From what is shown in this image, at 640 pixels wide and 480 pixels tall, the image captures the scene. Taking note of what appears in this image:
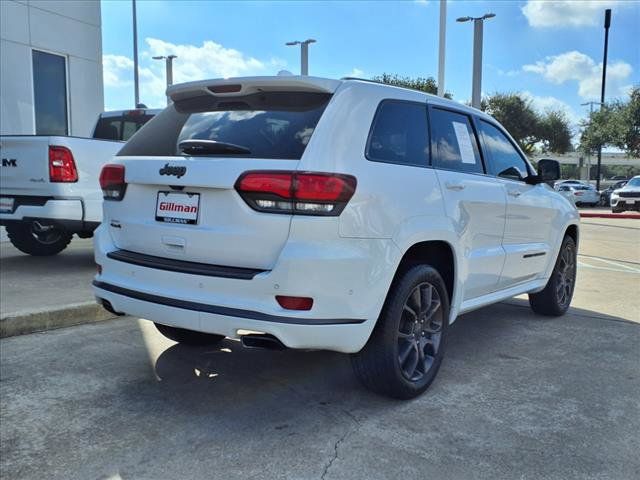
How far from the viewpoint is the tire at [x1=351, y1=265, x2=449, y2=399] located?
3299mm

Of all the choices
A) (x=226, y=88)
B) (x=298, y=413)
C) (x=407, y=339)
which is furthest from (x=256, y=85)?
(x=298, y=413)

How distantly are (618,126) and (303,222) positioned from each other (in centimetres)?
3937

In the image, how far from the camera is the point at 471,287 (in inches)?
162

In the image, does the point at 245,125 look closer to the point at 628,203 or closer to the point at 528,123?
the point at 628,203

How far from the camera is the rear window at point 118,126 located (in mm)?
8453

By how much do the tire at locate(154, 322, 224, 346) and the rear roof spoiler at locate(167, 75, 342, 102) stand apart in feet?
5.59

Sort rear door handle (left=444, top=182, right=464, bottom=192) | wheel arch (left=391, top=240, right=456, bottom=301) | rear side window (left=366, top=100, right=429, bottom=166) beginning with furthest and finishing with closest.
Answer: rear door handle (left=444, top=182, right=464, bottom=192), wheel arch (left=391, top=240, right=456, bottom=301), rear side window (left=366, top=100, right=429, bottom=166)

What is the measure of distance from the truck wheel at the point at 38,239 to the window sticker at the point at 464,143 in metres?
5.69

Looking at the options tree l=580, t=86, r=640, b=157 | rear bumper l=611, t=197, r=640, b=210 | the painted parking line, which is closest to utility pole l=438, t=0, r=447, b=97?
the painted parking line

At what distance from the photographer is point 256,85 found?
3.31m

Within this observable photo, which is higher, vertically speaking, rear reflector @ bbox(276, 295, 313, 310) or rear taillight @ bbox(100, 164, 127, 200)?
rear taillight @ bbox(100, 164, 127, 200)

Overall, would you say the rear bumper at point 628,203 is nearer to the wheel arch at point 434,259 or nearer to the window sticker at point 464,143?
the window sticker at point 464,143

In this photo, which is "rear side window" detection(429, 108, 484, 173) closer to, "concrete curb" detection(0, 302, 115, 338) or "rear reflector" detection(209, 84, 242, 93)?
"rear reflector" detection(209, 84, 242, 93)

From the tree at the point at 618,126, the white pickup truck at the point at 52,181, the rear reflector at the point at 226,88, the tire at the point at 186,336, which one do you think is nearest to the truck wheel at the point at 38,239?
the white pickup truck at the point at 52,181
